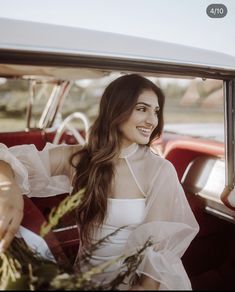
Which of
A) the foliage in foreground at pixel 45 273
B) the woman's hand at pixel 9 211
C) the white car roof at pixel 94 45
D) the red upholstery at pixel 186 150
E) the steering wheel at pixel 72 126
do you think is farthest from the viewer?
the steering wheel at pixel 72 126

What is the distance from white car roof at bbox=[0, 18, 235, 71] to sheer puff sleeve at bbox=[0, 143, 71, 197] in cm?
50

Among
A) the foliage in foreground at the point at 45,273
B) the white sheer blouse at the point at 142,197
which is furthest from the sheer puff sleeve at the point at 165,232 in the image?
the foliage in foreground at the point at 45,273

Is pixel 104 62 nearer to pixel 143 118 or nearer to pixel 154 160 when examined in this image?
pixel 143 118

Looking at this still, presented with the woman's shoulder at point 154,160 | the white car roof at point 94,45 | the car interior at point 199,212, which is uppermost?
the white car roof at point 94,45

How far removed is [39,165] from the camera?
5.91 feet

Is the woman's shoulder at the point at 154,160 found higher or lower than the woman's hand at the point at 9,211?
higher

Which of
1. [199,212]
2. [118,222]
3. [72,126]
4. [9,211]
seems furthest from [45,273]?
[72,126]

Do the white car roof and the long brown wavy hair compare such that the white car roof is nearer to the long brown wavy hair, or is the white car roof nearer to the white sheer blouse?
the long brown wavy hair

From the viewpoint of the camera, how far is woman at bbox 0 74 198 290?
1610 mm

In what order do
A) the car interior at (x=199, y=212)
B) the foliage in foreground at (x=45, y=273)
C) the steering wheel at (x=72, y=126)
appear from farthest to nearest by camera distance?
the steering wheel at (x=72, y=126)
the car interior at (x=199, y=212)
the foliage in foreground at (x=45, y=273)

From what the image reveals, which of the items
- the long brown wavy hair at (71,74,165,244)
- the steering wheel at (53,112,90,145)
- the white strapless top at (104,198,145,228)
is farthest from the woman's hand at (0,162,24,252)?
the steering wheel at (53,112,90,145)

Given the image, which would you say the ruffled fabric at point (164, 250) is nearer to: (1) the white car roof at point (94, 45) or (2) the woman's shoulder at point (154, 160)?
(2) the woman's shoulder at point (154, 160)

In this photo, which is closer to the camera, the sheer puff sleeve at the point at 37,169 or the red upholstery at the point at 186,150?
the sheer puff sleeve at the point at 37,169

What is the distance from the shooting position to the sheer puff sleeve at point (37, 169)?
1666 mm
